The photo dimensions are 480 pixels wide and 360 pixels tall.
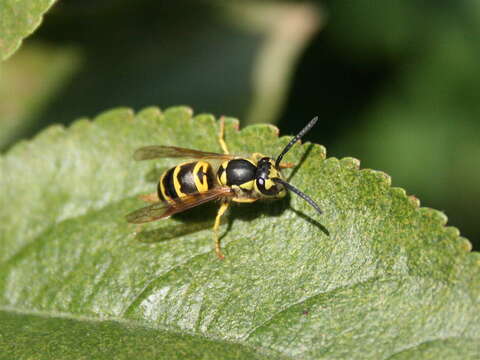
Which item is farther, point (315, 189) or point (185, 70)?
point (185, 70)

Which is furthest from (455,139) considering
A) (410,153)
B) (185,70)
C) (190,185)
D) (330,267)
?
(330,267)

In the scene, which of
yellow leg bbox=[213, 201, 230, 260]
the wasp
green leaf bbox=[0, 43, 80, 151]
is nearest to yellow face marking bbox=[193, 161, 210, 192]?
the wasp

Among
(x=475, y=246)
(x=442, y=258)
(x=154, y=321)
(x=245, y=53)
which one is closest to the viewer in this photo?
(x=442, y=258)

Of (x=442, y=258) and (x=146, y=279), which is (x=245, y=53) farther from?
(x=442, y=258)

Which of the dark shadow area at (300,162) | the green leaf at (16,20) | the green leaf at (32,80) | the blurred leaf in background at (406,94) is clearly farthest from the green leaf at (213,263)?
the blurred leaf in background at (406,94)

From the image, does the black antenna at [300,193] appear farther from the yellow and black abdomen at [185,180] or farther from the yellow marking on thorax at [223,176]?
the yellow and black abdomen at [185,180]

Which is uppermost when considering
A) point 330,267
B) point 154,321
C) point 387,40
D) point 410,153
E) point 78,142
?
point 387,40

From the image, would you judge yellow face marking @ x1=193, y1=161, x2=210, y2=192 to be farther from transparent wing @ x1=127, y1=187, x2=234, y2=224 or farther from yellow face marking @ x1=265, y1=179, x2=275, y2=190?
yellow face marking @ x1=265, y1=179, x2=275, y2=190

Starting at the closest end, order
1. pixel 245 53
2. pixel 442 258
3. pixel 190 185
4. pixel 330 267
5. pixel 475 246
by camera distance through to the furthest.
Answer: pixel 442 258, pixel 330 267, pixel 190 185, pixel 245 53, pixel 475 246
